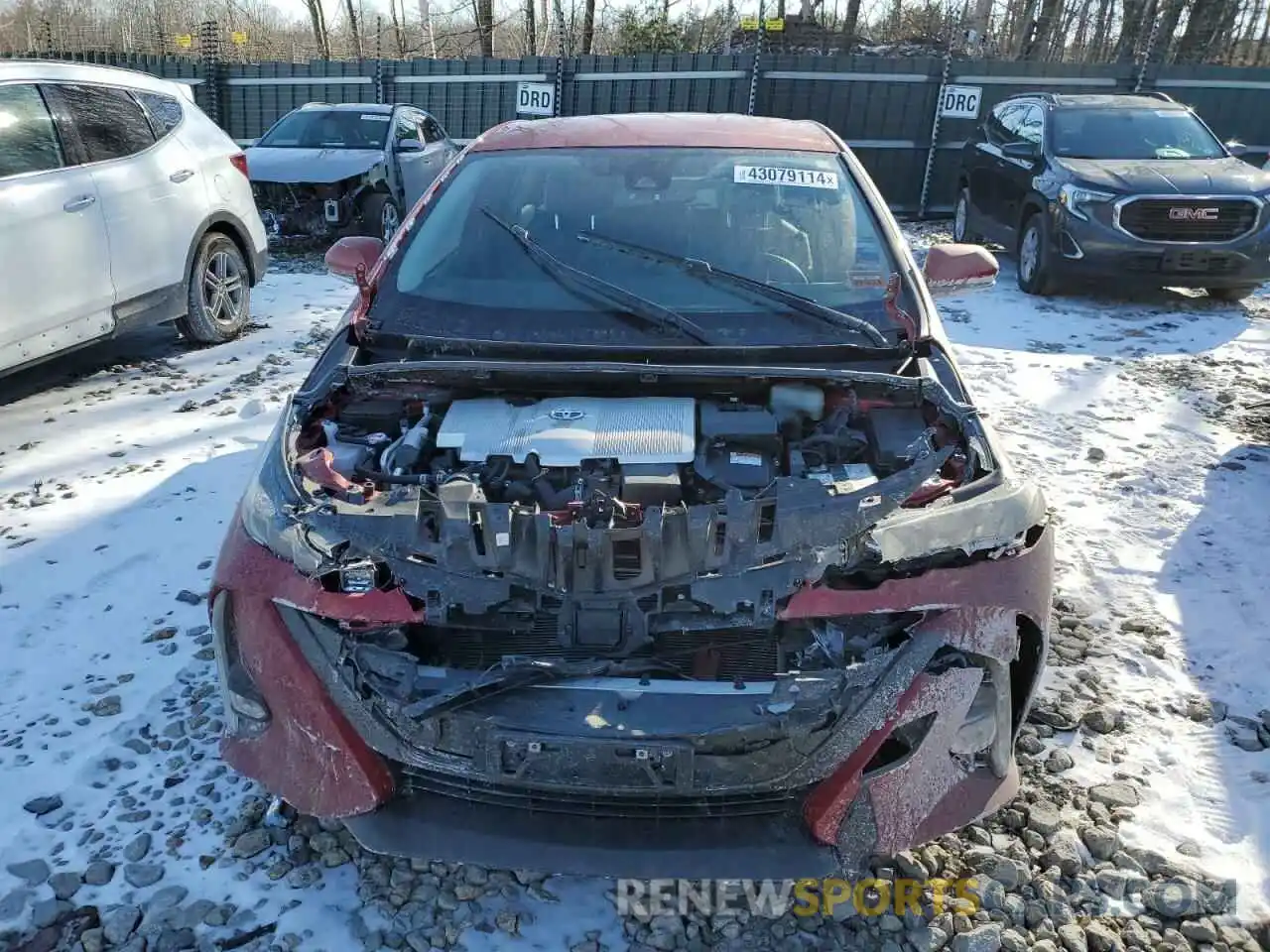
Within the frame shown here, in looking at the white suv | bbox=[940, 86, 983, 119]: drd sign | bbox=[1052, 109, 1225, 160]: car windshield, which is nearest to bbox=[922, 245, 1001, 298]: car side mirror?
the white suv

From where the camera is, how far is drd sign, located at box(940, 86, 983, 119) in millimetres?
12555

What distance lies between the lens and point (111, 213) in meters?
5.45

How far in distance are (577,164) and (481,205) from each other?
0.39 m

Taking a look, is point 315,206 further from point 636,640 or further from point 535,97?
point 636,640

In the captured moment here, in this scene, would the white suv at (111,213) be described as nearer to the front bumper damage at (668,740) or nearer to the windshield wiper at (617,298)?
the windshield wiper at (617,298)

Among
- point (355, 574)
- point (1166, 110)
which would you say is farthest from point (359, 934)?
point (1166, 110)

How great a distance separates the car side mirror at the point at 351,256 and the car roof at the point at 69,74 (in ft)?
9.42

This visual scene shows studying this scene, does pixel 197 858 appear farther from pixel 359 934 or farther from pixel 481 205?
pixel 481 205

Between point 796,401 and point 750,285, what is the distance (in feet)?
1.47

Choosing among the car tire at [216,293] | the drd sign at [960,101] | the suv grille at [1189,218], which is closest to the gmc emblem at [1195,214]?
the suv grille at [1189,218]

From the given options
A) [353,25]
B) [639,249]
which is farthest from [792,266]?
[353,25]

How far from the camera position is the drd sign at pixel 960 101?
12.6 meters

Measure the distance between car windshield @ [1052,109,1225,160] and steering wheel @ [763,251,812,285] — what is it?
21.5 ft

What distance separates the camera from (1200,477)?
4652 mm
